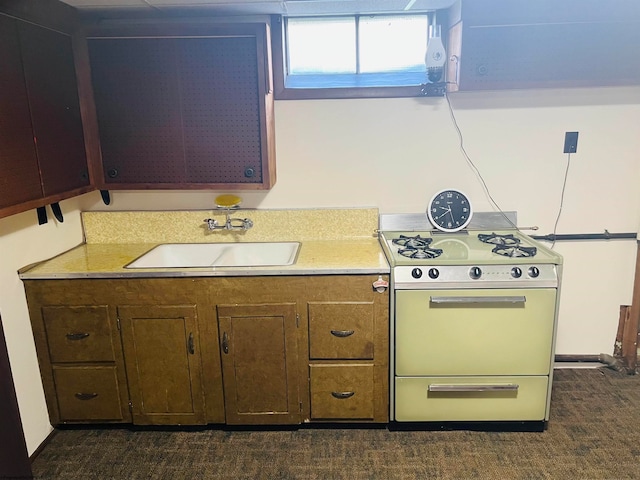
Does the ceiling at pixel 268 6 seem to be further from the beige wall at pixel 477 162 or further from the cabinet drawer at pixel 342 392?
the cabinet drawer at pixel 342 392

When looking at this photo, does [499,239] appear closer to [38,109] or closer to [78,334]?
[78,334]

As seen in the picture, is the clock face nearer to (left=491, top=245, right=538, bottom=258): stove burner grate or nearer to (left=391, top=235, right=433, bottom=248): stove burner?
(left=391, top=235, right=433, bottom=248): stove burner

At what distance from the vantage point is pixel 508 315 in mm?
2172

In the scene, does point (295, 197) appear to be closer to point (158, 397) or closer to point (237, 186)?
point (237, 186)

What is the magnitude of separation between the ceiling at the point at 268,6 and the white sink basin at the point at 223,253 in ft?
3.94

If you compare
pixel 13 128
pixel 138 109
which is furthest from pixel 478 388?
pixel 13 128

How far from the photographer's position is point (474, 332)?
2.20 metres

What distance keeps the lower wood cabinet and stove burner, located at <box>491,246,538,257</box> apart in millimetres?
584

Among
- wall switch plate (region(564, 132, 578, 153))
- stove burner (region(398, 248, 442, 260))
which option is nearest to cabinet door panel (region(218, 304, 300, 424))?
stove burner (region(398, 248, 442, 260))

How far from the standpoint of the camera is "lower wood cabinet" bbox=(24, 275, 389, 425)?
2203 mm

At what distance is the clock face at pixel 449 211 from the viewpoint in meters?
2.65

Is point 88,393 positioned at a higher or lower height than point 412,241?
lower

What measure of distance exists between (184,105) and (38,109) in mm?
632

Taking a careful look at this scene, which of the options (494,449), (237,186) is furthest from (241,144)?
(494,449)
